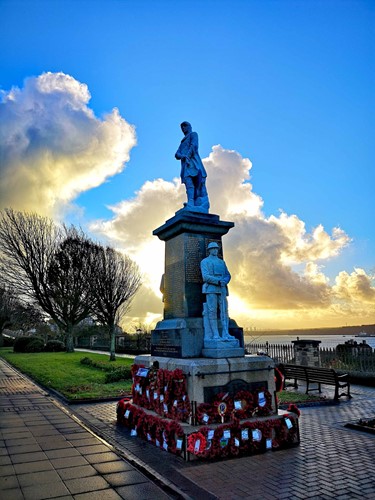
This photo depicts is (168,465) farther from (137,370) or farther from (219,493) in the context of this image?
(137,370)

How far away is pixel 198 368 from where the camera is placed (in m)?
6.63

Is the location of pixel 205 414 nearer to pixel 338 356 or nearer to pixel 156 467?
pixel 156 467

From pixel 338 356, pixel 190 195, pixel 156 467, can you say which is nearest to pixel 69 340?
pixel 338 356

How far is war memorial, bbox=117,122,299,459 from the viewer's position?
Result: 6430mm

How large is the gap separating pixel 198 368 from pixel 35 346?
1265 inches

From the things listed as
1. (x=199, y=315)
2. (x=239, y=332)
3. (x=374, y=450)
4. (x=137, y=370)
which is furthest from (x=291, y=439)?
(x=137, y=370)

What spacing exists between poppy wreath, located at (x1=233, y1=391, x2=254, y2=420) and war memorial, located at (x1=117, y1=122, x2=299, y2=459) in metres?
0.02

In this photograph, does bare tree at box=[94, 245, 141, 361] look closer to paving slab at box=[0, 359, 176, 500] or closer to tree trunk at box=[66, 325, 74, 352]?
tree trunk at box=[66, 325, 74, 352]

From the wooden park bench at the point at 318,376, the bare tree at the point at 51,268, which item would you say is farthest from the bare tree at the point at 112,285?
the wooden park bench at the point at 318,376

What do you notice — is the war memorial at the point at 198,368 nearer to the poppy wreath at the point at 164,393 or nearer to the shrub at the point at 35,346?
the poppy wreath at the point at 164,393

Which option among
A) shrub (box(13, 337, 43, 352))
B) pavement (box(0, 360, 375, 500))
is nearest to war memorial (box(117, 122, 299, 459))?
pavement (box(0, 360, 375, 500))

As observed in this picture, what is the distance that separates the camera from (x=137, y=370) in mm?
8516

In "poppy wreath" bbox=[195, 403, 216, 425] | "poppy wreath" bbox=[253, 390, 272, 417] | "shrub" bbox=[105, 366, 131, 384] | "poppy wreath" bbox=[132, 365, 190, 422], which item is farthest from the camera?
"shrub" bbox=[105, 366, 131, 384]

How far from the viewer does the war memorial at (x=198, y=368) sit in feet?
21.1
